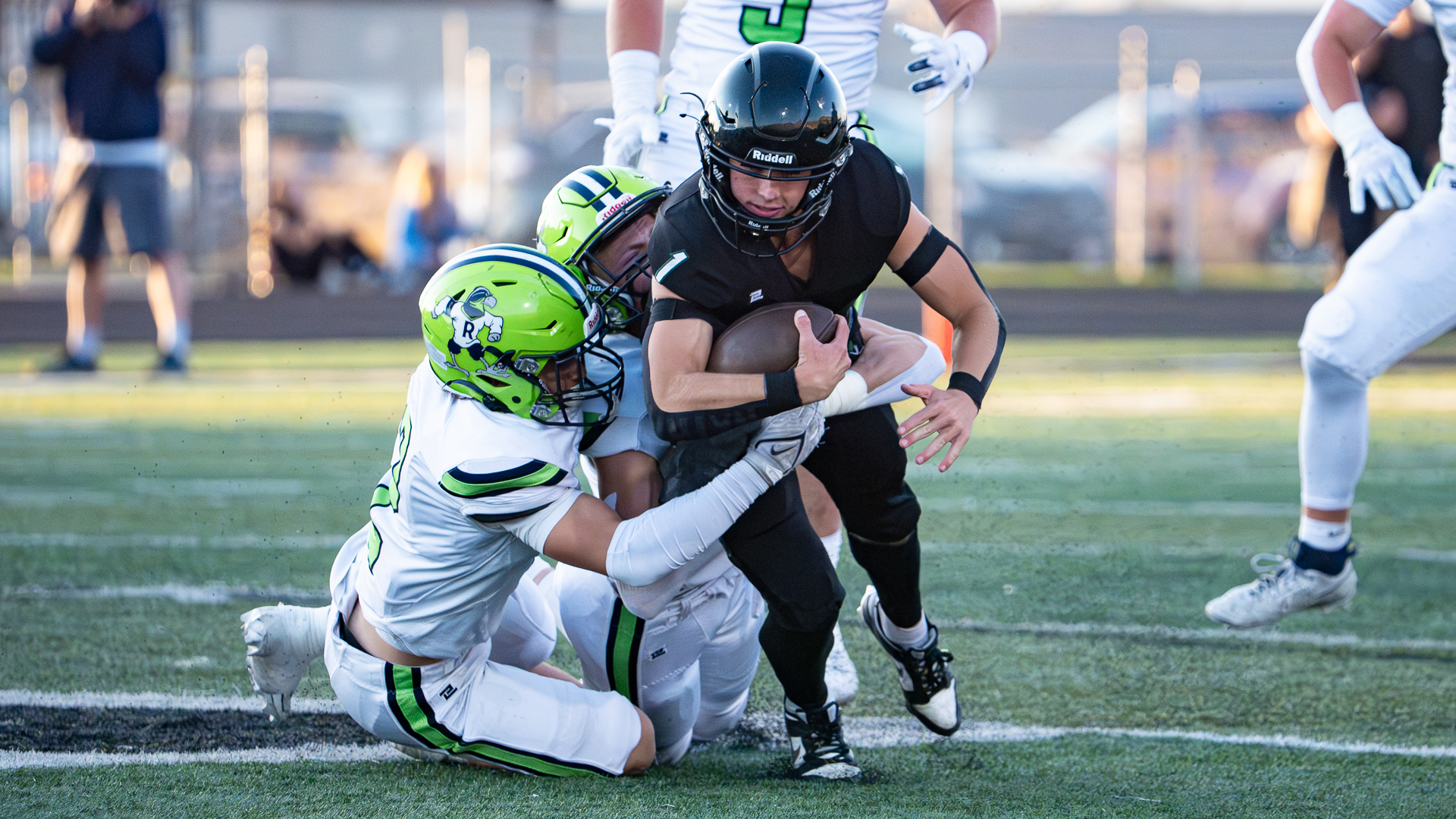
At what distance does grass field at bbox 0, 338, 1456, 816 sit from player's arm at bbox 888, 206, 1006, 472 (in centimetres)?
69

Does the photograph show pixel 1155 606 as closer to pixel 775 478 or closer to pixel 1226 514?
pixel 1226 514

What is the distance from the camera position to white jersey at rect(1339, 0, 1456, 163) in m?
3.74

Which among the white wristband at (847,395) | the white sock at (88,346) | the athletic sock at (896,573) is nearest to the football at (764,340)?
the white wristband at (847,395)

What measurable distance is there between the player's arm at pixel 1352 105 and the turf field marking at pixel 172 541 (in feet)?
9.78

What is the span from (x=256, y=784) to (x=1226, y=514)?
3536mm

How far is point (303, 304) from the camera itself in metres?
13.7

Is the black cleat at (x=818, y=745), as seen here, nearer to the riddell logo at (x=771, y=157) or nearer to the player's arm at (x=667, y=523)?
the player's arm at (x=667, y=523)

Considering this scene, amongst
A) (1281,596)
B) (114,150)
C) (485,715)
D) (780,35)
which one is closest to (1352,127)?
(1281,596)

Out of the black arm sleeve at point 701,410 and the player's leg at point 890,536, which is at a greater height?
the black arm sleeve at point 701,410

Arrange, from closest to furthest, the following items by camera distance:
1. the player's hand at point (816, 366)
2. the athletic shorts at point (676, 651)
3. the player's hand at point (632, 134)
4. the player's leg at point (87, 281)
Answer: the player's hand at point (816, 366)
the athletic shorts at point (676, 651)
the player's hand at point (632, 134)
the player's leg at point (87, 281)

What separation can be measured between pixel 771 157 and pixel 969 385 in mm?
566

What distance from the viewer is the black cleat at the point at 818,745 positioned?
2.91 meters

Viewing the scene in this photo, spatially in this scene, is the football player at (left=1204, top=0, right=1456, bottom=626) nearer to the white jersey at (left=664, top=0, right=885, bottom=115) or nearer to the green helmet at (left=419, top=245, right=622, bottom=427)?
the white jersey at (left=664, top=0, right=885, bottom=115)

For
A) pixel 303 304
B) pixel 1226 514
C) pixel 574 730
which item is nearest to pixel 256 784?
pixel 574 730
